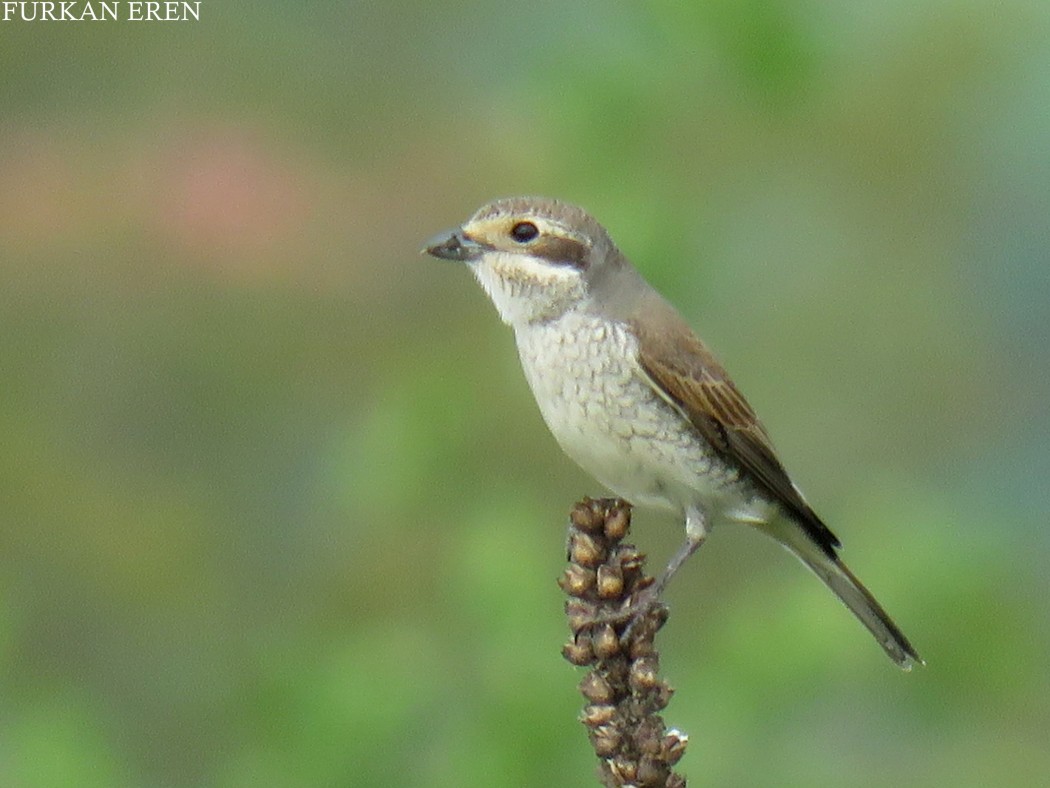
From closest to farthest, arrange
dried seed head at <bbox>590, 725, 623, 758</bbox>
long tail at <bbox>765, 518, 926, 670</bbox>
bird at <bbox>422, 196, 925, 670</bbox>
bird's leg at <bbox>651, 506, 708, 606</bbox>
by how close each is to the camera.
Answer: dried seed head at <bbox>590, 725, 623, 758</bbox> → bird at <bbox>422, 196, 925, 670</bbox> → bird's leg at <bbox>651, 506, 708, 606</bbox> → long tail at <bbox>765, 518, 926, 670</bbox>

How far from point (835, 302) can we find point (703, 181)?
29.5 inches

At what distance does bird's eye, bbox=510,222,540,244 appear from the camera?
4398mm

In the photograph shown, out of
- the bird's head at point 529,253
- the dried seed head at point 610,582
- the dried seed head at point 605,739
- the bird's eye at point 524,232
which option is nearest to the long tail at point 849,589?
the bird's head at point 529,253

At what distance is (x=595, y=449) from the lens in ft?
14.2

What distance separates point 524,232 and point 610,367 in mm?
330

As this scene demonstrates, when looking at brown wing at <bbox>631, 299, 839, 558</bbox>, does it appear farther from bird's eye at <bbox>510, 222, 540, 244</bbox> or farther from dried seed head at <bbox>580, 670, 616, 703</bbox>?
dried seed head at <bbox>580, 670, 616, 703</bbox>

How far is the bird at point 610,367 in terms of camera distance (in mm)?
4340

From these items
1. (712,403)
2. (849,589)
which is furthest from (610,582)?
(849,589)

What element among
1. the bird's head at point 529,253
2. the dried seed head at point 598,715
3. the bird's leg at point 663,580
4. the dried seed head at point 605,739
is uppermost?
the bird's head at point 529,253

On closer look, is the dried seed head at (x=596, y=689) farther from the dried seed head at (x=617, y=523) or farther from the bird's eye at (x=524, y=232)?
the bird's eye at (x=524, y=232)

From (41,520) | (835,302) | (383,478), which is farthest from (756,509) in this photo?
(41,520)

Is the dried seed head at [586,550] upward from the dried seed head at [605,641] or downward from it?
upward

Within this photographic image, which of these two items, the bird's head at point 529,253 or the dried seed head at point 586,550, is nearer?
the dried seed head at point 586,550

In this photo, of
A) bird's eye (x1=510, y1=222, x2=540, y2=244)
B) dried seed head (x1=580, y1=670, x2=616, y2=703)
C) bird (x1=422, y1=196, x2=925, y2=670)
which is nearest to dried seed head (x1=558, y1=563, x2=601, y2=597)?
dried seed head (x1=580, y1=670, x2=616, y2=703)
